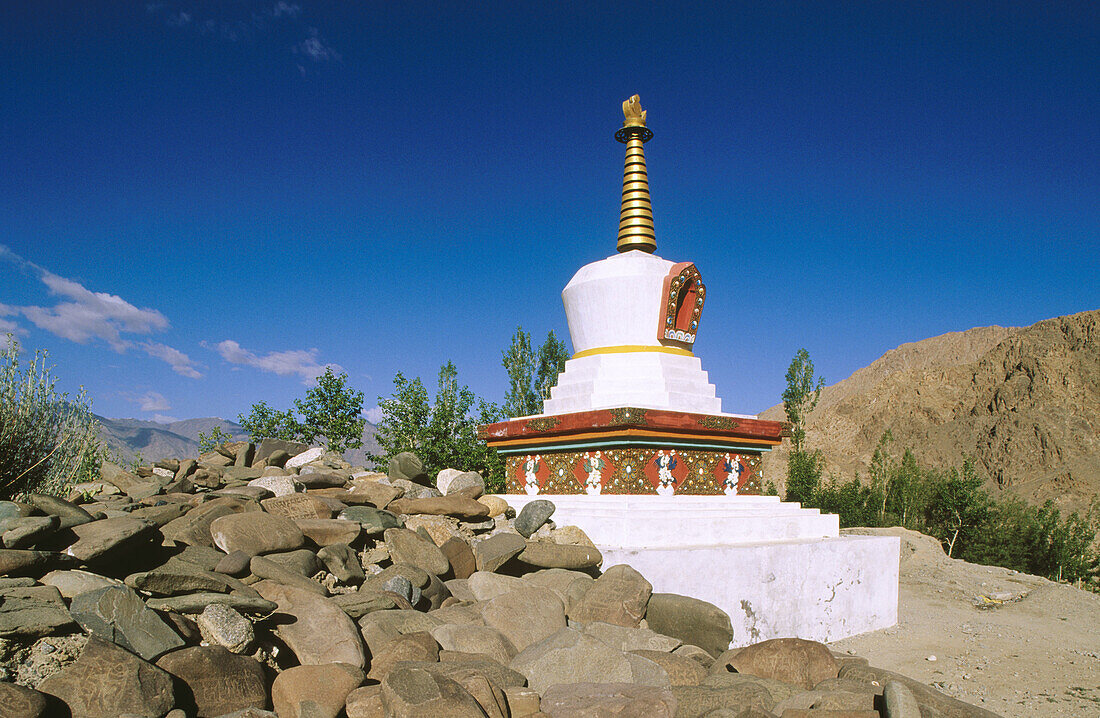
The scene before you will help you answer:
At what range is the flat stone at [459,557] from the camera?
6.55m

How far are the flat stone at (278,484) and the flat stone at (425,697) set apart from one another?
12.6 ft

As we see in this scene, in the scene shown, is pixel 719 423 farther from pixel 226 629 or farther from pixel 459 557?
pixel 226 629

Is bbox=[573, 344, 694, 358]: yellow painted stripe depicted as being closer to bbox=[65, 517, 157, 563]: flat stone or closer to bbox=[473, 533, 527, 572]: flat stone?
bbox=[473, 533, 527, 572]: flat stone

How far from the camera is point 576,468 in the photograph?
898cm

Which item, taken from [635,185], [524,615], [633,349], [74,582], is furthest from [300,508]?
[635,185]

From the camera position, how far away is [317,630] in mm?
4613

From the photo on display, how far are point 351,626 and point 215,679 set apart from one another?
95 centimetres

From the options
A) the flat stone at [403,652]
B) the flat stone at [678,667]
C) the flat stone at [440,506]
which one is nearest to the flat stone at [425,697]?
the flat stone at [403,652]

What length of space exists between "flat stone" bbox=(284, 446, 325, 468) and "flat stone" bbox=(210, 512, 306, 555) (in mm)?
3225

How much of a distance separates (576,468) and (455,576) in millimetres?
2789

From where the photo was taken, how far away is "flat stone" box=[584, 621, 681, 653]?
541cm

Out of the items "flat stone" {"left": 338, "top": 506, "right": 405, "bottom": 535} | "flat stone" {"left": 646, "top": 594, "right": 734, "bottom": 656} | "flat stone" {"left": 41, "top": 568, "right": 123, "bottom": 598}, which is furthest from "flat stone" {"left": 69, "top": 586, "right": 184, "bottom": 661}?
"flat stone" {"left": 646, "top": 594, "right": 734, "bottom": 656}

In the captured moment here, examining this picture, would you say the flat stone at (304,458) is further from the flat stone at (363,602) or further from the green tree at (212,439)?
the flat stone at (363,602)

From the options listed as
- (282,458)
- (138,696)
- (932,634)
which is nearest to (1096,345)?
(932,634)
